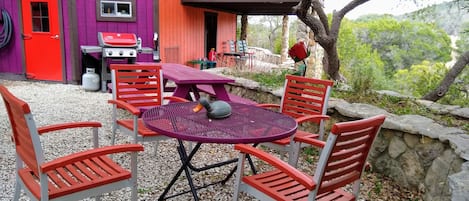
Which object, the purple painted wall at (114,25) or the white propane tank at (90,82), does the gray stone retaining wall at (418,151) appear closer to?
the white propane tank at (90,82)

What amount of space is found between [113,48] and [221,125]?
4813 mm

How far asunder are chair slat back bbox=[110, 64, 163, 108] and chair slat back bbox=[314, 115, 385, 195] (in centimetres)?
203

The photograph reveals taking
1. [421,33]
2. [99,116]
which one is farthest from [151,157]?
[421,33]

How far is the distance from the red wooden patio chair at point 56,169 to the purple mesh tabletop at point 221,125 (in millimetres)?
269

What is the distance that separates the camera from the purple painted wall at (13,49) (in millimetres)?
6992

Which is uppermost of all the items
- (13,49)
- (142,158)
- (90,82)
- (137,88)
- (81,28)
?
(81,28)

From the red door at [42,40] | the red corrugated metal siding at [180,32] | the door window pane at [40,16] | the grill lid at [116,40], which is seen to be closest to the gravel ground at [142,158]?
the grill lid at [116,40]

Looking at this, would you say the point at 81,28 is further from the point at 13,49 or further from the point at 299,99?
the point at 299,99

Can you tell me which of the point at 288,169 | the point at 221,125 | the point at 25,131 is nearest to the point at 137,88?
the point at 221,125

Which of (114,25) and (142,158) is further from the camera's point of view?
(114,25)

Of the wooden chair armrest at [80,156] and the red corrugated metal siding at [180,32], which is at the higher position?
the red corrugated metal siding at [180,32]

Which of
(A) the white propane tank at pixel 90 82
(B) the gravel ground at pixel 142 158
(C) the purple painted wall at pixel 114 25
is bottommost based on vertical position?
(B) the gravel ground at pixel 142 158

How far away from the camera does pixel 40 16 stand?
22.6ft

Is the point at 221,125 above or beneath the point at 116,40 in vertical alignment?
beneath
